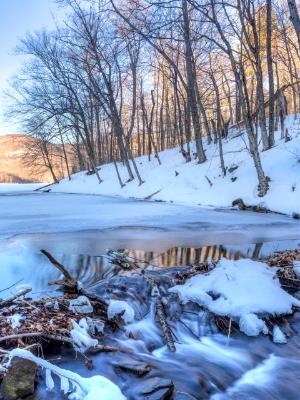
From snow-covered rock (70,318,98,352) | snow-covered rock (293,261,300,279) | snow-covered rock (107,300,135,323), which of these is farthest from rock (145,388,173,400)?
snow-covered rock (293,261,300,279)

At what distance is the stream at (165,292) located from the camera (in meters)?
3.06

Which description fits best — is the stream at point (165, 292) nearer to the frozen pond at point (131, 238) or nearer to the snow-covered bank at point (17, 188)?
the frozen pond at point (131, 238)

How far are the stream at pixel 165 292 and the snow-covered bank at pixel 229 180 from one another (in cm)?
251

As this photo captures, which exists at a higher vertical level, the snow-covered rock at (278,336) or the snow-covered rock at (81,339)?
the snow-covered rock at (81,339)

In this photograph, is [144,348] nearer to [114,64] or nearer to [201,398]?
[201,398]

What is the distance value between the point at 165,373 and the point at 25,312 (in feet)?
4.91

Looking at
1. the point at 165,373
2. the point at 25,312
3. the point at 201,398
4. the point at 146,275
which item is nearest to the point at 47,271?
the point at 146,275

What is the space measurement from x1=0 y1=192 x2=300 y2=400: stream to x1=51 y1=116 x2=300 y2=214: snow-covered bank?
8.24 feet

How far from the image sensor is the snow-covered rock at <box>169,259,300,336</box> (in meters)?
4.22

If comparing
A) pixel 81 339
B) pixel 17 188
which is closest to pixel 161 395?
pixel 81 339

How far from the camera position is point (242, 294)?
4500 mm

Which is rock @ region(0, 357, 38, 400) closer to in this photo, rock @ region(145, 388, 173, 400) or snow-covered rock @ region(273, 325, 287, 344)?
rock @ region(145, 388, 173, 400)

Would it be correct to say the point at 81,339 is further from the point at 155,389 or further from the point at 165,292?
the point at 165,292

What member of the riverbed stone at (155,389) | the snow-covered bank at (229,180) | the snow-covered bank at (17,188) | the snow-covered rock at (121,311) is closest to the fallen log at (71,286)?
the snow-covered rock at (121,311)
